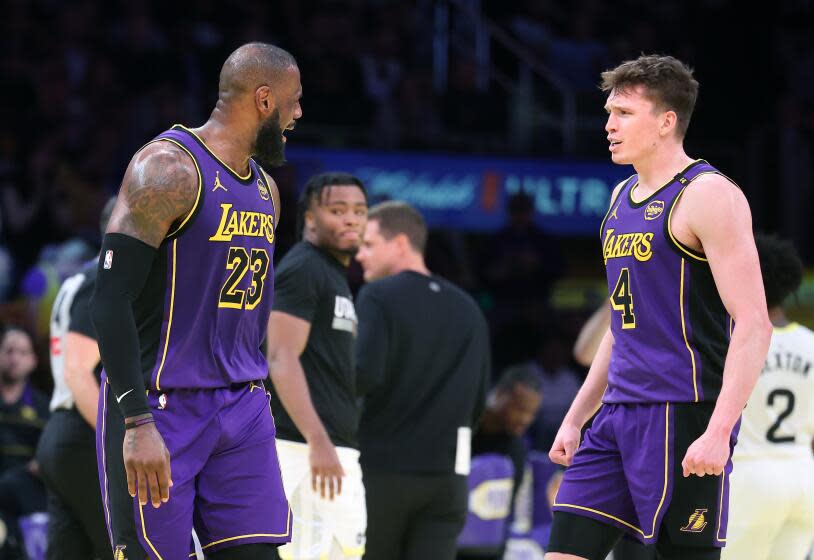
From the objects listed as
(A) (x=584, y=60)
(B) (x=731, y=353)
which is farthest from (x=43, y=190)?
(B) (x=731, y=353)

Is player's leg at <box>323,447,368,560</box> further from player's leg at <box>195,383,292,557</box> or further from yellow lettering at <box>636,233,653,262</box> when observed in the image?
yellow lettering at <box>636,233,653,262</box>

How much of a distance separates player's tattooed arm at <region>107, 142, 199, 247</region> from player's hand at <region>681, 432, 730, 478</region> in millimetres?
1701

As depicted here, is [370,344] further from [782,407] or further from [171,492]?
[171,492]

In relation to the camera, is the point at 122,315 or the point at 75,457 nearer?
the point at 122,315

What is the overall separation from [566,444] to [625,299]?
0.57 m

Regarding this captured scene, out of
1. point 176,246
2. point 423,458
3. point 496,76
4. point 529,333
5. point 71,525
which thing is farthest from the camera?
point 496,76

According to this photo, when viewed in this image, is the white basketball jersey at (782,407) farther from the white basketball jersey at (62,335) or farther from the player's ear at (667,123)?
the white basketball jersey at (62,335)

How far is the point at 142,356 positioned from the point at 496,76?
9739 millimetres

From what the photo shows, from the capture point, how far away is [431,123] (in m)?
12.7

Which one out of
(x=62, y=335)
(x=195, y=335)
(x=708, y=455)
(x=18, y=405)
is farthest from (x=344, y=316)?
(x=18, y=405)

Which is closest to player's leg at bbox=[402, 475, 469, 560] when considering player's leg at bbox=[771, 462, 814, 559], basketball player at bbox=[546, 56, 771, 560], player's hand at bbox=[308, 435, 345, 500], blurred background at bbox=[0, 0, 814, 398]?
player's hand at bbox=[308, 435, 345, 500]

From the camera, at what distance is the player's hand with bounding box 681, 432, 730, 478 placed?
4.20 metres

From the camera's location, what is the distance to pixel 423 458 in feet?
21.4

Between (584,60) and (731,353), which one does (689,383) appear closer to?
(731,353)
